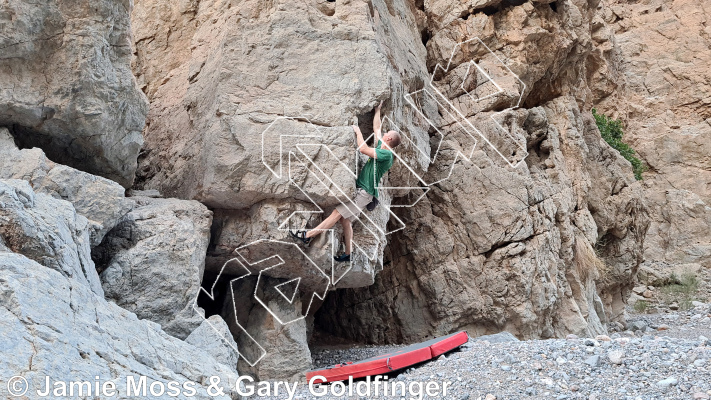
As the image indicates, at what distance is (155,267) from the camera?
6.00 metres

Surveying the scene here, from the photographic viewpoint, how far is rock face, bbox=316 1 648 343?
9633mm

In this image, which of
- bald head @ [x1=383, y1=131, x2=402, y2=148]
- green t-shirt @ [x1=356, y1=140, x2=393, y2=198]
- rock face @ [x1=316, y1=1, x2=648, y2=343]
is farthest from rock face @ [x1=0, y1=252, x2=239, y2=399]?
rock face @ [x1=316, y1=1, x2=648, y2=343]

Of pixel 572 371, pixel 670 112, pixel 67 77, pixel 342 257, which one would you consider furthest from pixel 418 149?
pixel 670 112

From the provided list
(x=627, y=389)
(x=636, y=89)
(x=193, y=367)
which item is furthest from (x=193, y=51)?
(x=636, y=89)

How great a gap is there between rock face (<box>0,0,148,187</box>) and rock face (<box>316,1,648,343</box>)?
4749 millimetres

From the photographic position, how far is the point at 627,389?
4656mm

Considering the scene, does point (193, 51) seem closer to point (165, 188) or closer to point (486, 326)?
point (165, 188)

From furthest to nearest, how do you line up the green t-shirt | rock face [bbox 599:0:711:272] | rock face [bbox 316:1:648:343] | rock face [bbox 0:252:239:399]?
1. rock face [bbox 599:0:711:272]
2. rock face [bbox 316:1:648:343]
3. the green t-shirt
4. rock face [bbox 0:252:239:399]

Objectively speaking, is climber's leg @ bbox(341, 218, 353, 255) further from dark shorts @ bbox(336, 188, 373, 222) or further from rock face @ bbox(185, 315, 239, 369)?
rock face @ bbox(185, 315, 239, 369)

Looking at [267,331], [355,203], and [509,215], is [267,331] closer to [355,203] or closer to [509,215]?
[355,203]

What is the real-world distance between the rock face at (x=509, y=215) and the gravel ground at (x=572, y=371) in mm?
3322

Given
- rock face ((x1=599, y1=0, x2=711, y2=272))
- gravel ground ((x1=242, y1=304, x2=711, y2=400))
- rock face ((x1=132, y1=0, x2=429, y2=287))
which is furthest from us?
rock face ((x1=599, y1=0, x2=711, y2=272))

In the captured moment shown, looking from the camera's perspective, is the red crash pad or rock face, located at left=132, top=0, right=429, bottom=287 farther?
rock face, located at left=132, top=0, right=429, bottom=287

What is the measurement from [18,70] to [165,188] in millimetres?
2336
